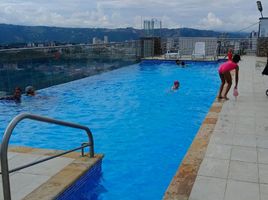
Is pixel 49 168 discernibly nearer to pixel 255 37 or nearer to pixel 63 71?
pixel 63 71

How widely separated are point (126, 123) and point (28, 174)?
450 centimetres

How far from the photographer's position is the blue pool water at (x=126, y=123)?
5.27m

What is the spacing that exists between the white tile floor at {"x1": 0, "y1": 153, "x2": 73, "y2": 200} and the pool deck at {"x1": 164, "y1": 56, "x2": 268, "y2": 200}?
1420 millimetres

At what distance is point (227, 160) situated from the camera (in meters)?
4.35

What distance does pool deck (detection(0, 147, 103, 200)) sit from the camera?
11.5 feet

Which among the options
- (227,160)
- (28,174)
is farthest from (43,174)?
(227,160)

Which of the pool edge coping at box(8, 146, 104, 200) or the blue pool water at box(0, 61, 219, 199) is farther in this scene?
the blue pool water at box(0, 61, 219, 199)

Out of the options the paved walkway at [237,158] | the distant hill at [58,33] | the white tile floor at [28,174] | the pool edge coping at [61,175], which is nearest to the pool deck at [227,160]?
the paved walkway at [237,158]

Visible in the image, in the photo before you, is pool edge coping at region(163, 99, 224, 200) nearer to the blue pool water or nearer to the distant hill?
the blue pool water

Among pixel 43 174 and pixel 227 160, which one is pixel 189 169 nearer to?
pixel 227 160

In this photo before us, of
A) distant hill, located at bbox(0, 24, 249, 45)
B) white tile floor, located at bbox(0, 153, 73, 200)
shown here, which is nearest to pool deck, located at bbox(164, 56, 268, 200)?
white tile floor, located at bbox(0, 153, 73, 200)

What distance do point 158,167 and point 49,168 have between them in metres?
2.18

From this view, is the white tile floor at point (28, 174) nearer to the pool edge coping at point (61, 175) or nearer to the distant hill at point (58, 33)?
the pool edge coping at point (61, 175)

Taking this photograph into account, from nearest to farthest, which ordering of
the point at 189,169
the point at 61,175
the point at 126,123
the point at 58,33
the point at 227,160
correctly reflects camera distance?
the point at 61,175, the point at 189,169, the point at 227,160, the point at 126,123, the point at 58,33
